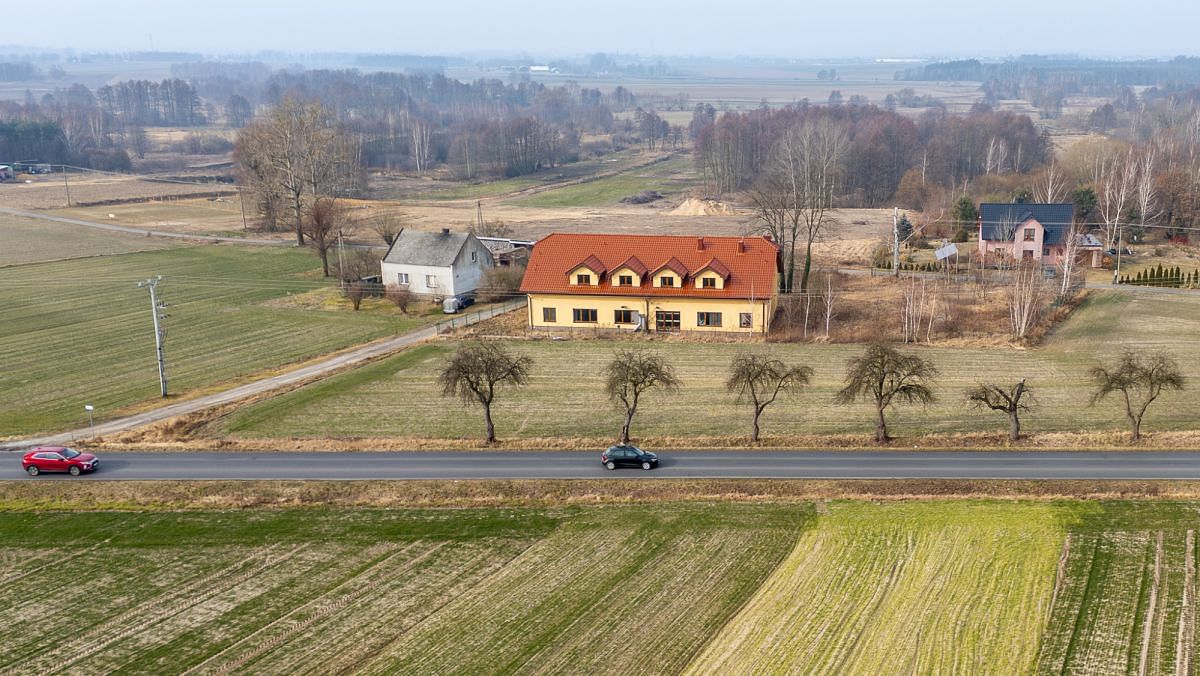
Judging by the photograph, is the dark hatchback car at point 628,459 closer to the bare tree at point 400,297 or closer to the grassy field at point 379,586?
the grassy field at point 379,586

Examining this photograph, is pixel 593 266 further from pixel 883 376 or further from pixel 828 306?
pixel 883 376

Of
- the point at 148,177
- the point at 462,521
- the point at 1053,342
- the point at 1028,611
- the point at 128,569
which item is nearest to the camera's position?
the point at 1028,611

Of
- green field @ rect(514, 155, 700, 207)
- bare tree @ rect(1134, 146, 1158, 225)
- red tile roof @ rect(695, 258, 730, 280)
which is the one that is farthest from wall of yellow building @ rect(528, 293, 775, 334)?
green field @ rect(514, 155, 700, 207)

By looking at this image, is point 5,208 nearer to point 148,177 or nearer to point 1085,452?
point 148,177

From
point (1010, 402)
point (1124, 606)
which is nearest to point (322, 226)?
point (1010, 402)

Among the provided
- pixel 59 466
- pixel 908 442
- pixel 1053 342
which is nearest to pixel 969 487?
pixel 908 442

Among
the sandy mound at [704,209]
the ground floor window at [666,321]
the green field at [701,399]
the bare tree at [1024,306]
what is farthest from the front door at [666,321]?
the sandy mound at [704,209]

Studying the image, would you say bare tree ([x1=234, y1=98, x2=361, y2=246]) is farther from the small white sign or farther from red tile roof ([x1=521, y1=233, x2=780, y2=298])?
the small white sign
